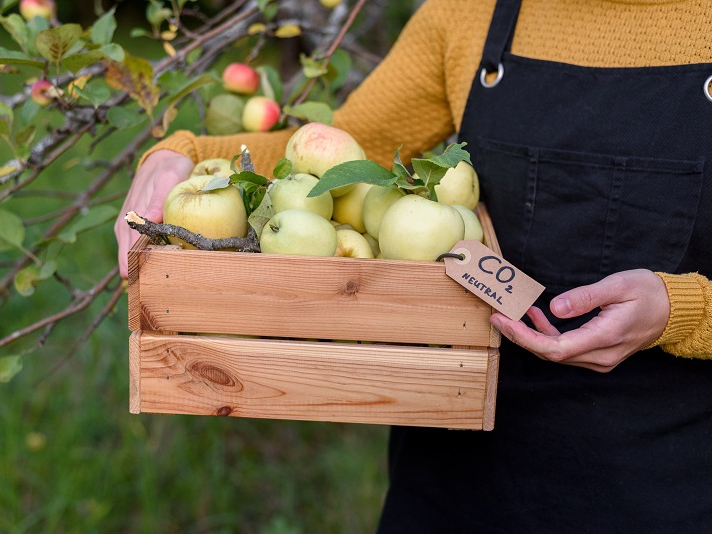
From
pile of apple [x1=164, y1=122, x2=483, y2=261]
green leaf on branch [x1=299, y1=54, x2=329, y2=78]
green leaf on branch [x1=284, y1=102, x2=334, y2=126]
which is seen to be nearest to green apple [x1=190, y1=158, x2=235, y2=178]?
pile of apple [x1=164, y1=122, x2=483, y2=261]

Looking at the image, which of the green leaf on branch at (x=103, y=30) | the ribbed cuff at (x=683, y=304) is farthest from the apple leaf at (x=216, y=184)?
the ribbed cuff at (x=683, y=304)

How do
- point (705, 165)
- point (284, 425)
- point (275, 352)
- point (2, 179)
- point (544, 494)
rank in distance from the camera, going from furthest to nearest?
1. point (284, 425)
2. point (2, 179)
3. point (544, 494)
4. point (705, 165)
5. point (275, 352)

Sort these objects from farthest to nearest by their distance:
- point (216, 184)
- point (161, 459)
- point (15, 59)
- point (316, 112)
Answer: point (161, 459) → point (316, 112) → point (15, 59) → point (216, 184)

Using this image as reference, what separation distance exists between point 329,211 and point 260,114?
40 cm

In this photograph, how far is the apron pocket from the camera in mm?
994

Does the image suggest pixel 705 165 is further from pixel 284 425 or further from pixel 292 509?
pixel 284 425

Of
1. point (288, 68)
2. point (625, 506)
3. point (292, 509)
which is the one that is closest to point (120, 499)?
point (292, 509)

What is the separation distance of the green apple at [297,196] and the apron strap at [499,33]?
1.16 feet

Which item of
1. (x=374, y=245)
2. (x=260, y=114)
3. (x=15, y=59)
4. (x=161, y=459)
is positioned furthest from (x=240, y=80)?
(x=161, y=459)

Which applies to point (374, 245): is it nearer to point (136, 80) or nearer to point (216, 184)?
point (216, 184)

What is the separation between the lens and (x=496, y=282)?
2.69 ft

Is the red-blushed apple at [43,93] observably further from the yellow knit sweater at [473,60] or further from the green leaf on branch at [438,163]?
the green leaf on branch at [438,163]

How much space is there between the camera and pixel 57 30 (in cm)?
104

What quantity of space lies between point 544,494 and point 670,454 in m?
0.18
